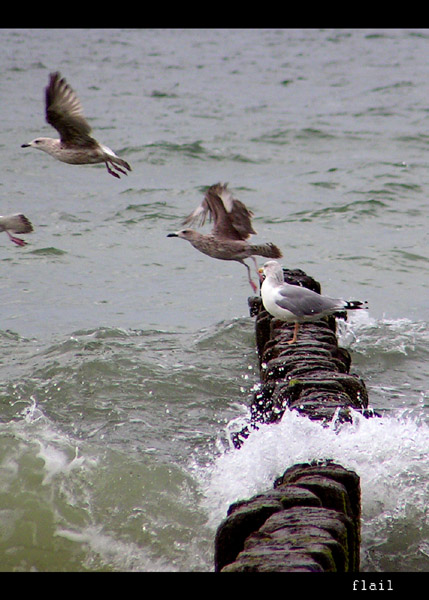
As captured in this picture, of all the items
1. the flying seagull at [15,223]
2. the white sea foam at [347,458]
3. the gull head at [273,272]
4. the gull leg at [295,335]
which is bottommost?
the white sea foam at [347,458]

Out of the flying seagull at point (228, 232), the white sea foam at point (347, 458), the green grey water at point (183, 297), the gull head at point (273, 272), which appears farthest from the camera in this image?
the flying seagull at point (228, 232)

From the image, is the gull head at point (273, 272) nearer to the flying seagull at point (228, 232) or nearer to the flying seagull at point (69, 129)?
the flying seagull at point (228, 232)

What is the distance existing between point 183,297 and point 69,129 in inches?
99.8

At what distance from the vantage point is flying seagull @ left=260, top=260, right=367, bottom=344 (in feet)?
19.6

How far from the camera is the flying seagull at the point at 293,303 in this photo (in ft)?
19.6

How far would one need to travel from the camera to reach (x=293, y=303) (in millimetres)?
5992

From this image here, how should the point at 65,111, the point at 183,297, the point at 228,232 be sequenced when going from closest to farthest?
1. the point at 65,111
2. the point at 228,232
3. the point at 183,297

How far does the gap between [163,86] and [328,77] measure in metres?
3.71

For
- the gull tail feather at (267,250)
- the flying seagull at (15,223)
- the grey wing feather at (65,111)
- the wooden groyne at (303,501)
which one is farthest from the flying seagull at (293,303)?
the grey wing feather at (65,111)

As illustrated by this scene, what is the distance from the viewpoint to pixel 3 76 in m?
20.4

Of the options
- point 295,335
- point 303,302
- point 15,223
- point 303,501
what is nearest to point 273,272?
point 303,302

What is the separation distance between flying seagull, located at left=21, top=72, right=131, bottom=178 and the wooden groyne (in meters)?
2.41

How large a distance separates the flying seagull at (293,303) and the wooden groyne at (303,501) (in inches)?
17.5

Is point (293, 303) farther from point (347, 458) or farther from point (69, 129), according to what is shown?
point (69, 129)
